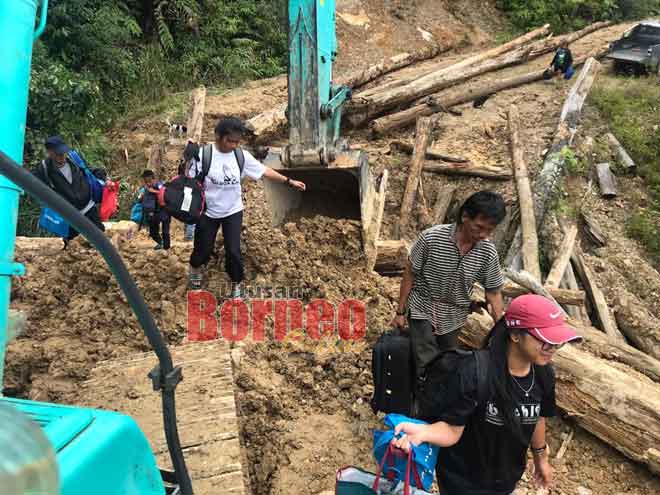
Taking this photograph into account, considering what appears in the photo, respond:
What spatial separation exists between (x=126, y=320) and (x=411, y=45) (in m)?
13.7

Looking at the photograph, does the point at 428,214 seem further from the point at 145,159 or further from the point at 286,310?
the point at 145,159

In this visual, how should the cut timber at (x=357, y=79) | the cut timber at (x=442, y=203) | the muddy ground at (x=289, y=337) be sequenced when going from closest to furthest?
1. the muddy ground at (x=289, y=337)
2. the cut timber at (x=442, y=203)
3. the cut timber at (x=357, y=79)

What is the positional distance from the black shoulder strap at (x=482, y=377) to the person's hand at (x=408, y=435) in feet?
0.86

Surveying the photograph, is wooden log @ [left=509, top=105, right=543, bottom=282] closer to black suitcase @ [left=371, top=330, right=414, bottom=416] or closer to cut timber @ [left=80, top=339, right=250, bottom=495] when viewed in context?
black suitcase @ [left=371, top=330, right=414, bottom=416]

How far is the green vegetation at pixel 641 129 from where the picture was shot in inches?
289

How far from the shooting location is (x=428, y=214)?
7613mm

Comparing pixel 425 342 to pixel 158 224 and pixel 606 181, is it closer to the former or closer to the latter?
pixel 158 224

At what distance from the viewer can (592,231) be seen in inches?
281

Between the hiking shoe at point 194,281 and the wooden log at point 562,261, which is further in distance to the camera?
the wooden log at point 562,261

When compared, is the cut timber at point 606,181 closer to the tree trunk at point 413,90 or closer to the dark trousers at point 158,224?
the tree trunk at point 413,90

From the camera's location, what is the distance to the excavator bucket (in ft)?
18.0

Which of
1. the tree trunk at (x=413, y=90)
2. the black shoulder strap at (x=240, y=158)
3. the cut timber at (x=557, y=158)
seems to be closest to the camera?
the black shoulder strap at (x=240, y=158)

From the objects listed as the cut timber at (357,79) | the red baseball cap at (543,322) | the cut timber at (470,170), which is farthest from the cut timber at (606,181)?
the red baseball cap at (543,322)

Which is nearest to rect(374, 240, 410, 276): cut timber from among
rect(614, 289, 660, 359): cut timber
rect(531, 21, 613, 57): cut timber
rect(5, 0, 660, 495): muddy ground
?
rect(5, 0, 660, 495): muddy ground
